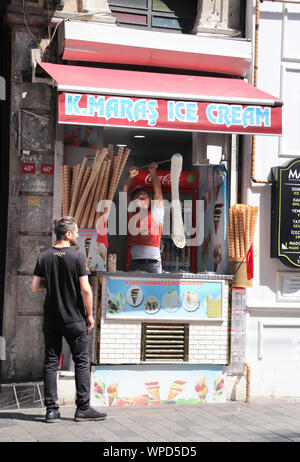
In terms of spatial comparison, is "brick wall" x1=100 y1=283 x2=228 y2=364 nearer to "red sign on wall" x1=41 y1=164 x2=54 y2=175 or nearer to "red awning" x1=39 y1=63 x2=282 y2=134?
"red sign on wall" x1=41 y1=164 x2=54 y2=175

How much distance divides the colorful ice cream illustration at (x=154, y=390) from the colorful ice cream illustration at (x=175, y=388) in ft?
0.40

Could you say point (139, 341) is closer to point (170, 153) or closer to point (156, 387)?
point (156, 387)

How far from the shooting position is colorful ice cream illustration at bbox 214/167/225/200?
9055mm

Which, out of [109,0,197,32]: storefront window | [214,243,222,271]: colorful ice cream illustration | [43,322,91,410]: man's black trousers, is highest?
[109,0,197,32]: storefront window

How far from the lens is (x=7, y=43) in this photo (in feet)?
28.1

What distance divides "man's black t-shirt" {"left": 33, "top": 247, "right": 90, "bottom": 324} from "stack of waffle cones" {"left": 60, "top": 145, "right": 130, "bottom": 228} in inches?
42.5

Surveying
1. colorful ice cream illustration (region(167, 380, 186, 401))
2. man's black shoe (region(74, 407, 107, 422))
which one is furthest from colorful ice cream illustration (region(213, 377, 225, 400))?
man's black shoe (region(74, 407, 107, 422))

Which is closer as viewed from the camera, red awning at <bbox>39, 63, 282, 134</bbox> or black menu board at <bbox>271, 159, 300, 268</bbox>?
red awning at <bbox>39, 63, 282, 134</bbox>

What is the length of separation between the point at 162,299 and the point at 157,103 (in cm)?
210

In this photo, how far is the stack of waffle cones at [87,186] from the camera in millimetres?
8367

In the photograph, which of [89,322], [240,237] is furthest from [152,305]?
[240,237]

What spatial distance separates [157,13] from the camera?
9.30 meters

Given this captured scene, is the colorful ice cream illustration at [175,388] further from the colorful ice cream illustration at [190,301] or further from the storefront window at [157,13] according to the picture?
the storefront window at [157,13]
